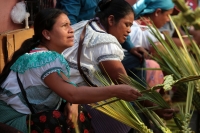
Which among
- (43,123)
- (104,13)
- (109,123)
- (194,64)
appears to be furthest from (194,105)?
(43,123)

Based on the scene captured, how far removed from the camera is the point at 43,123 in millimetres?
2576

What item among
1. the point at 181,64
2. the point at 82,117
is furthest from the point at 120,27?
the point at 82,117

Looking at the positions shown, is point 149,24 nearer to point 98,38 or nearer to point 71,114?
point 98,38

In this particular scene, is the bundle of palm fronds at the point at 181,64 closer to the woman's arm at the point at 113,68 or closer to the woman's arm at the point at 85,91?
the woman's arm at the point at 113,68

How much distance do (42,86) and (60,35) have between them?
1.21 feet

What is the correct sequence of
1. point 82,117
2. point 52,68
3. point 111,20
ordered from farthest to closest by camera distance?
point 111,20 < point 82,117 < point 52,68

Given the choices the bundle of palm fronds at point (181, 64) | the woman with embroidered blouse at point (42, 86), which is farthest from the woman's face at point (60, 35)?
the bundle of palm fronds at point (181, 64)

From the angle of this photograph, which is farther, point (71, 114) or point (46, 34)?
point (46, 34)

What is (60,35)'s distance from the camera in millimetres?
2814

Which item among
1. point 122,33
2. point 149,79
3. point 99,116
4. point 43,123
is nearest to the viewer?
point 43,123

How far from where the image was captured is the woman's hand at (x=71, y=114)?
8.75 feet

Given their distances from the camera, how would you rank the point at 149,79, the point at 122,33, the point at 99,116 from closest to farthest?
1. the point at 99,116
2. the point at 122,33
3. the point at 149,79

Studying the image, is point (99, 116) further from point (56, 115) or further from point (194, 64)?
point (194, 64)

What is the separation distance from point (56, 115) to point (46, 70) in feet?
0.91
